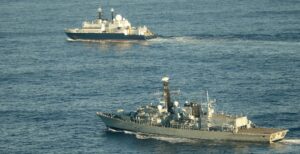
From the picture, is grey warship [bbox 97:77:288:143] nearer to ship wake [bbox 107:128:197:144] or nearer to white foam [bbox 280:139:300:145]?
ship wake [bbox 107:128:197:144]

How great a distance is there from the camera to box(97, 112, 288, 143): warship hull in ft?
535

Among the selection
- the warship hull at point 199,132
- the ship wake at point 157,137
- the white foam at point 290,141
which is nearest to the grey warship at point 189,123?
the warship hull at point 199,132

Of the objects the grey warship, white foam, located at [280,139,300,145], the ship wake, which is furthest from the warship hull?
white foam, located at [280,139,300,145]

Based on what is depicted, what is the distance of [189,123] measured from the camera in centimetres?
17038

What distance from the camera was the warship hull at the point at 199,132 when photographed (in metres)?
163

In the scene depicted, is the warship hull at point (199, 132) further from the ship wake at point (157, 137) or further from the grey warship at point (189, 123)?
the ship wake at point (157, 137)

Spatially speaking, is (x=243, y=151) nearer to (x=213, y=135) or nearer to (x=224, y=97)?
(x=213, y=135)

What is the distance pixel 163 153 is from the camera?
534 ft

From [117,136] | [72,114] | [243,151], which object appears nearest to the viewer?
[243,151]

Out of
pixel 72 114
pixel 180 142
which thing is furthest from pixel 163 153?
pixel 72 114

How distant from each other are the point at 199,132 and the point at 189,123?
2.89 m

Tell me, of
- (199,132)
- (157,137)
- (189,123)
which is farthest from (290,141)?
(157,137)

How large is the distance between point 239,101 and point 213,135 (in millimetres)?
27257

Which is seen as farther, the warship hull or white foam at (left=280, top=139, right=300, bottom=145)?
white foam at (left=280, top=139, right=300, bottom=145)
